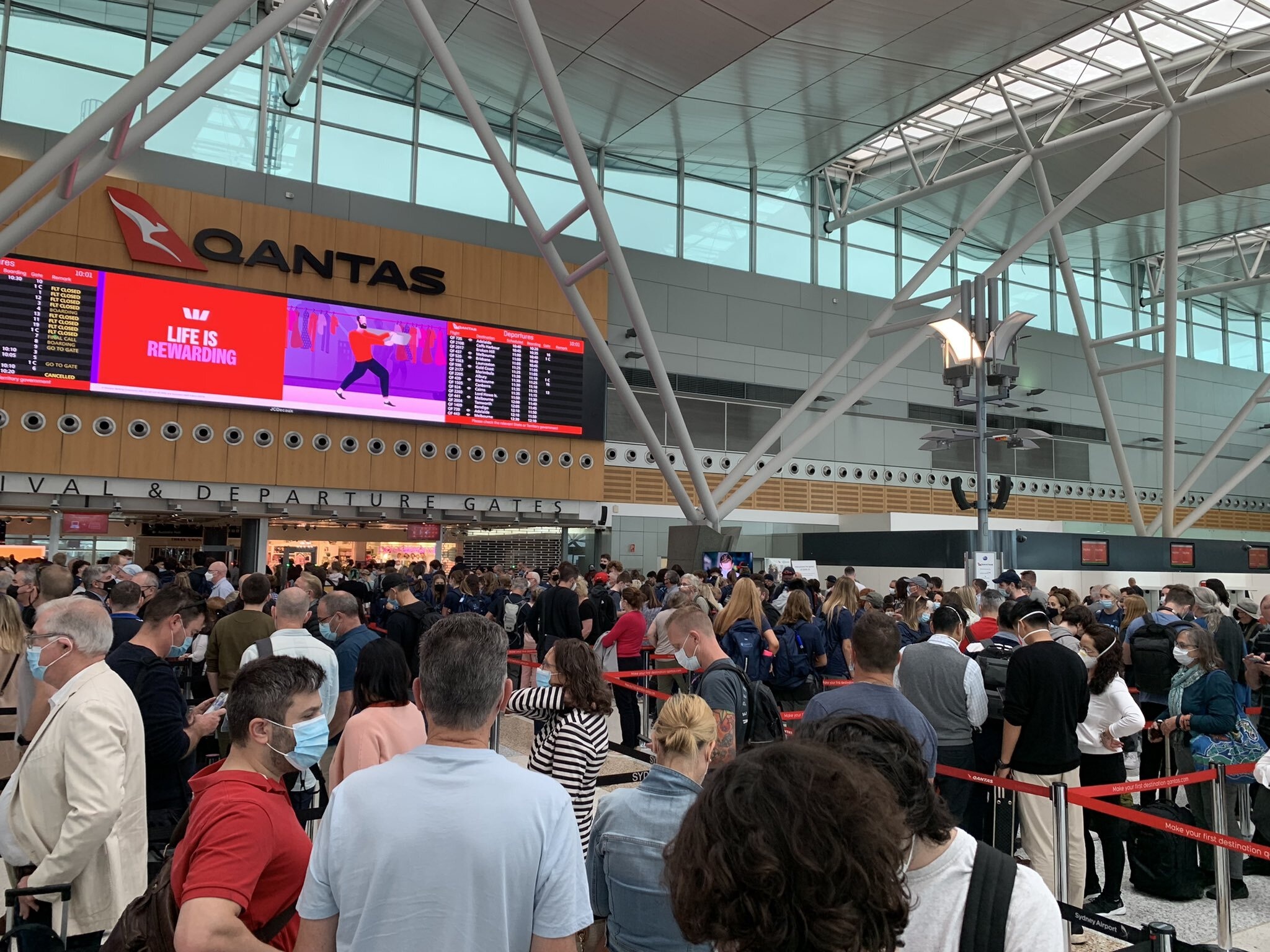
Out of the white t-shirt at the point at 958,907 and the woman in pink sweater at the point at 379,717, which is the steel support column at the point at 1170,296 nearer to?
the woman in pink sweater at the point at 379,717

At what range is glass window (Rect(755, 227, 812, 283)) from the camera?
26406mm

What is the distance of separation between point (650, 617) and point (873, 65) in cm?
1365

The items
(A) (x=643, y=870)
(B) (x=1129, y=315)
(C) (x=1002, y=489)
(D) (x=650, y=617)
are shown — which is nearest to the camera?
(A) (x=643, y=870)

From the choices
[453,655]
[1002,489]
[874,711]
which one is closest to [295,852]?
[453,655]

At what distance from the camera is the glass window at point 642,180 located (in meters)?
24.5

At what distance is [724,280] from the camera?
25.3 metres

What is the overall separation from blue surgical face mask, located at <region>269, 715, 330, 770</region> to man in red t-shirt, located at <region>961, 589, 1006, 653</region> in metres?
6.13

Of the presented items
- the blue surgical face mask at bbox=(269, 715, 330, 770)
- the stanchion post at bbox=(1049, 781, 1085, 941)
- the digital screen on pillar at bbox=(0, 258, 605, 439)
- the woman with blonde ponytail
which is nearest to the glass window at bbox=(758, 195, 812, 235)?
the digital screen on pillar at bbox=(0, 258, 605, 439)

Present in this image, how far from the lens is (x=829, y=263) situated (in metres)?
27.7

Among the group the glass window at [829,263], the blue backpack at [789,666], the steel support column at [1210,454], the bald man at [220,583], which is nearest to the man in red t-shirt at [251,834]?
the blue backpack at [789,666]

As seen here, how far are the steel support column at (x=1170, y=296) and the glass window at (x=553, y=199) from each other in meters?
13.7

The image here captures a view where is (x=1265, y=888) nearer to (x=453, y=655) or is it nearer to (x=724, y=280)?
(x=453, y=655)

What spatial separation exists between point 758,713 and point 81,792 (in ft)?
9.73

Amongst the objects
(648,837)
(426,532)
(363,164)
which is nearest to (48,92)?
(363,164)
